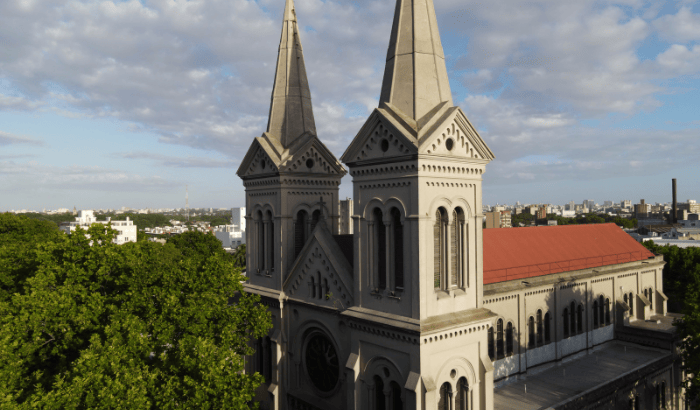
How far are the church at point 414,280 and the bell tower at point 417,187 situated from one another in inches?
2.5

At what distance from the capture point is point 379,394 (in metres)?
21.0

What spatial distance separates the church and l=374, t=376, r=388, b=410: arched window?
10 centimetres

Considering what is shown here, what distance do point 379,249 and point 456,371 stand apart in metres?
6.28

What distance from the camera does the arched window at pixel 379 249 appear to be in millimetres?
21250

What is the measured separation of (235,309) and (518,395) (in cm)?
2051

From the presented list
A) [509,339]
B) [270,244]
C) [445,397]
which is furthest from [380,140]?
[509,339]

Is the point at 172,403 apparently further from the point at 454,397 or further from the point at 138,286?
the point at 454,397

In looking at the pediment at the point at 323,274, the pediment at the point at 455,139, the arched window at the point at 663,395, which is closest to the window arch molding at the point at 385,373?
the pediment at the point at 323,274

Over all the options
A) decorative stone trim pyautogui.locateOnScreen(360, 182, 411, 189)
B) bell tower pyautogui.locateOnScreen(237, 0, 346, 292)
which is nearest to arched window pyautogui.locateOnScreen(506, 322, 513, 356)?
bell tower pyautogui.locateOnScreen(237, 0, 346, 292)

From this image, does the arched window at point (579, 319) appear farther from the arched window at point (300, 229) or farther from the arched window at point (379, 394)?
the arched window at point (300, 229)

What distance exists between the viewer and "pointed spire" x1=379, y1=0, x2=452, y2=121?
68.0 ft

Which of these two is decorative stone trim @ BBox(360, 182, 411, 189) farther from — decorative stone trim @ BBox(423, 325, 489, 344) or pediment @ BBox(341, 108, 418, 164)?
decorative stone trim @ BBox(423, 325, 489, 344)

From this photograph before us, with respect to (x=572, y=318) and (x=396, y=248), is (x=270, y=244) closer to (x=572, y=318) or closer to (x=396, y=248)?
(x=396, y=248)

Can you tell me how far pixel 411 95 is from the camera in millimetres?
20625
